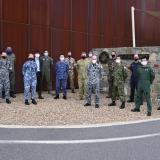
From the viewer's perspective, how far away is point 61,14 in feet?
76.6

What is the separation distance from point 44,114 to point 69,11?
10.5 metres

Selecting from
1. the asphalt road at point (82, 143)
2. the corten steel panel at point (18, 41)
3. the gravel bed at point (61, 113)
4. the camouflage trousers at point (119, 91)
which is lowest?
the asphalt road at point (82, 143)

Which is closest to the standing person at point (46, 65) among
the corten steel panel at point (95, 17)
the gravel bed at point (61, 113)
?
the gravel bed at point (61, 113)

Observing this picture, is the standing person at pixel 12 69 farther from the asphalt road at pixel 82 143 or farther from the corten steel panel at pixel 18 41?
the asphalt road at pixel 82 143

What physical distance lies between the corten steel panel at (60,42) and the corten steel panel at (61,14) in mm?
293

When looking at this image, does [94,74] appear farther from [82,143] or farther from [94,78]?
[82,143]

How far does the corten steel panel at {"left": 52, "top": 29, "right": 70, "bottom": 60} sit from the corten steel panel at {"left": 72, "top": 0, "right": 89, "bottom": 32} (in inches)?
34.6

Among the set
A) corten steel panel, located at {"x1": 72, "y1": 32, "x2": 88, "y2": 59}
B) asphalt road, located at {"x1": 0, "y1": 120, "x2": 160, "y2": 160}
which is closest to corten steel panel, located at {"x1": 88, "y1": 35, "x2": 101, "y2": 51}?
corten steel panel, located at {"x1": 72, "y1": 32, "x2": 88, "y2": 59}

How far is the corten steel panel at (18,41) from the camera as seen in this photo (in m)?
19.9

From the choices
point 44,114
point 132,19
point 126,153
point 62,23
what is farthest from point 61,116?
point 132,19

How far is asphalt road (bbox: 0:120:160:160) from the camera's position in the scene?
885cm

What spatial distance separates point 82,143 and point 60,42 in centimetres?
1354

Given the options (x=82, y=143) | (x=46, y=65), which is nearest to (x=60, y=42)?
(x=46, y=65)

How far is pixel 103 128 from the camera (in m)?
12.4
